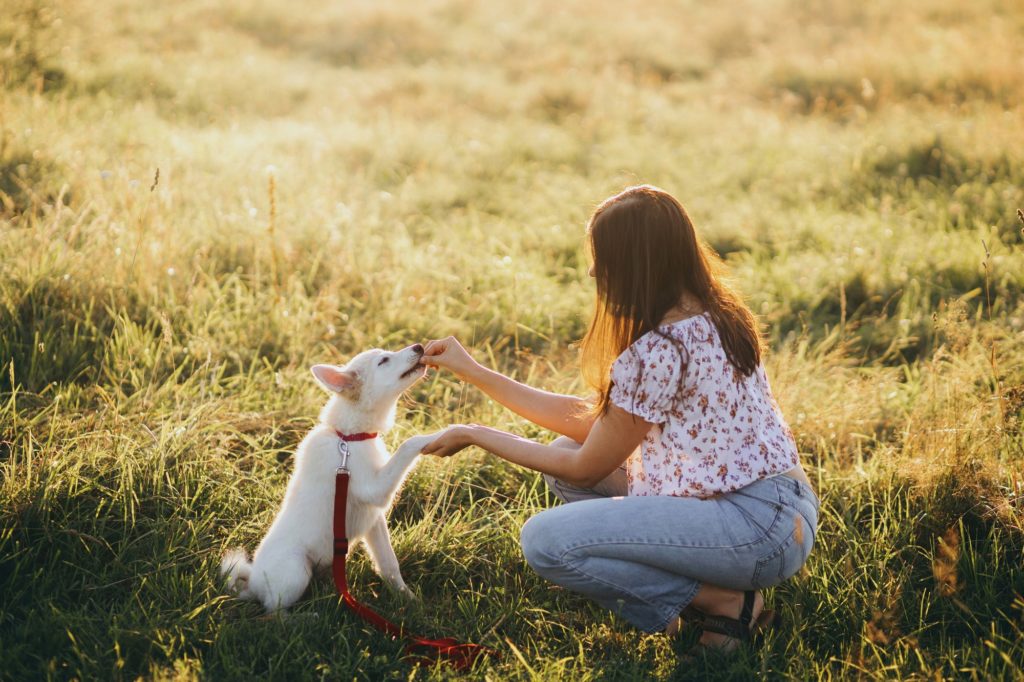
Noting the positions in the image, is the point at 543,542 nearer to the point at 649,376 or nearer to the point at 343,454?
the point at 649,376

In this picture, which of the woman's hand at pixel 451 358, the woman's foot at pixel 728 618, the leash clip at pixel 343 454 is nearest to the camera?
the woman's foot at pixel 728 618

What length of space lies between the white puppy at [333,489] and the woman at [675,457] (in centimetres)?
52

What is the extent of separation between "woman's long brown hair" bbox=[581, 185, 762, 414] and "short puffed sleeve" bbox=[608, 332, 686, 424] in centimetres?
4

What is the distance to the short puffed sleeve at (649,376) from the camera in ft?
8.07

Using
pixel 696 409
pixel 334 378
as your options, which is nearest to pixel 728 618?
pixel 696 409

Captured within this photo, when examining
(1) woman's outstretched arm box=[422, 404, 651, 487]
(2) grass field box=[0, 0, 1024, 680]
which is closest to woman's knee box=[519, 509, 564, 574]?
(1) woman's outstretched arm box=[422, 404, 651, 487]

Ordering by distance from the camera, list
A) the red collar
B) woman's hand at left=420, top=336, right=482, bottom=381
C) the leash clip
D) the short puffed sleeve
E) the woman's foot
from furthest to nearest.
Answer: woman's hand at left=420, top=336, right=482, bottom=381 < the red collar < the leash clip < the woman's foot < the short puffed sleeve

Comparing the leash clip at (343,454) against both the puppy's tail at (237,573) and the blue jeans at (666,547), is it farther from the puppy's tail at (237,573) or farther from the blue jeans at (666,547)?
the blue jeans at (666,547)

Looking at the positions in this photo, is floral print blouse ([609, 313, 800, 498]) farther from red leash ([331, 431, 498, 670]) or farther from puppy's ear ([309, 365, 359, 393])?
puppy's ear ([309, 365, 359, 393])

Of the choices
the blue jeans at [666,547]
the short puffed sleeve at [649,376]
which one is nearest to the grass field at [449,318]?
the blue jeans at [666,547]

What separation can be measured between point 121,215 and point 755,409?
3583mm

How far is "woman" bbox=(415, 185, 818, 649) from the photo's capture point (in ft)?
8.14

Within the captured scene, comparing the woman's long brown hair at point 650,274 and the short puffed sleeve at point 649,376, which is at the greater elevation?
the woman's long brown hair at point 650,274

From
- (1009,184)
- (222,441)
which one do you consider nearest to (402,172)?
(222,441)
